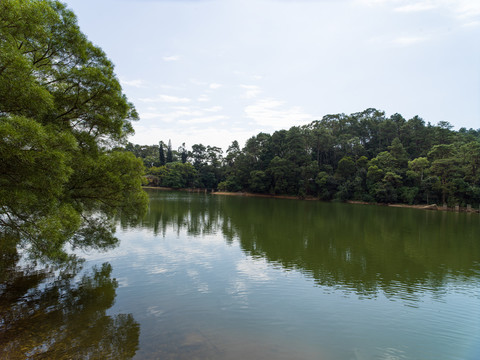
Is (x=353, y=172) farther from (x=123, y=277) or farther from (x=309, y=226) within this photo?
(x=123, y=277)

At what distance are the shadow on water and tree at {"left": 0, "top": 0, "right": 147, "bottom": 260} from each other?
1086mm

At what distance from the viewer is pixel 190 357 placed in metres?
4.77

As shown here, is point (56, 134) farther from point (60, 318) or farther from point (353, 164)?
point (353, 164)

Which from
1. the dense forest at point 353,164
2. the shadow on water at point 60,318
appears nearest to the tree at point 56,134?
the shadow on water at point 60,318

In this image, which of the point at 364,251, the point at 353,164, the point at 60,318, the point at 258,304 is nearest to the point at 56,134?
the point at 60,318

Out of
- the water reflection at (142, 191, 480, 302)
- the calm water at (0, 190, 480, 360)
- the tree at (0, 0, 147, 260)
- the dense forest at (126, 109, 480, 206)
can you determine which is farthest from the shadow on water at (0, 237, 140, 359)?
the dense forest at (126, 109, 480, 206)

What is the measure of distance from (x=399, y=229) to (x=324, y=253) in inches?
429

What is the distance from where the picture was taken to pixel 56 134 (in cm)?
578

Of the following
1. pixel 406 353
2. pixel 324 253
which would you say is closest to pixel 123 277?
pixel 406 353

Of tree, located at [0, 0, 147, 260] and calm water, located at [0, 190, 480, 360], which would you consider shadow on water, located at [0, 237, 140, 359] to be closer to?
calm water, located at [0, 190, 480, 360]

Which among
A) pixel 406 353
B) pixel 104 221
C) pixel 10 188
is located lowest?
pixel 406 353

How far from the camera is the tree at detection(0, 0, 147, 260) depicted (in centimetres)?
483

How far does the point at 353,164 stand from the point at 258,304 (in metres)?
47.6

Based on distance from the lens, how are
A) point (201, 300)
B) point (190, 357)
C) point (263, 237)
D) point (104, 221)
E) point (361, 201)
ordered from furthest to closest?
point (361, 201) < point (263, 237) < point (104, 221) < point (201, 300) < point (190, 357)
